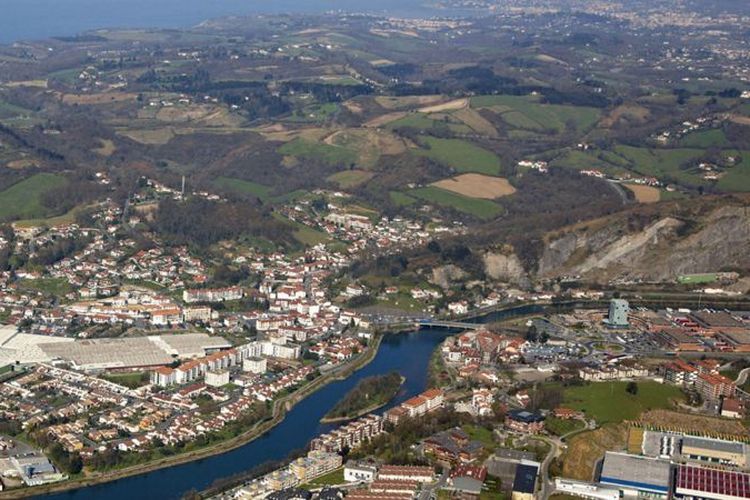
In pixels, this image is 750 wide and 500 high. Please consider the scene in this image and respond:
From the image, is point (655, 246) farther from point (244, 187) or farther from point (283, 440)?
point (244, 187)

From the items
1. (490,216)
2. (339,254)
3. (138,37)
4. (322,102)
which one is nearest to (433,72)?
(322,102)

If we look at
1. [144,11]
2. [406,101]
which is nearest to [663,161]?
[406,101]

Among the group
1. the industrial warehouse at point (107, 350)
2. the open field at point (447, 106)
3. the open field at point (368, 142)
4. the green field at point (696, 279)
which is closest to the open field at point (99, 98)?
the open field at point (368, 142)

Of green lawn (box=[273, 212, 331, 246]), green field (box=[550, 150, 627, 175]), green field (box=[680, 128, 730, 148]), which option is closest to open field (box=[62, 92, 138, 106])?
green field (box=[550, 150, 627, 175])

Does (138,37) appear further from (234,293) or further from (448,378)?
(448,378)

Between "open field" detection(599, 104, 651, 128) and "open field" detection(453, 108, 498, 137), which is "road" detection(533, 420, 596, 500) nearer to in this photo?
"open field" detection(453, 108, 498, 137)
